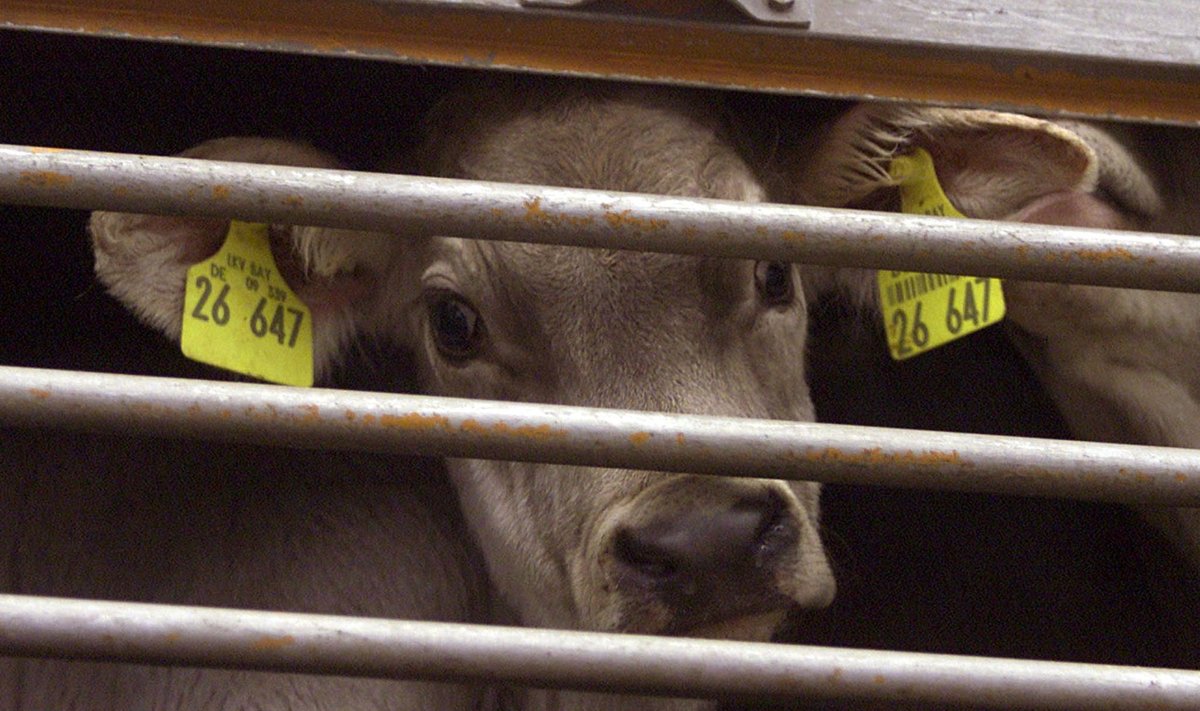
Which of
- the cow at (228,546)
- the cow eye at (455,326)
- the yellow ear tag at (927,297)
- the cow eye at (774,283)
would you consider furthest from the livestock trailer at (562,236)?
the cow eye at (455,326)

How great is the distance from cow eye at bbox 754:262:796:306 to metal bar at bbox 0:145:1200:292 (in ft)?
2.54

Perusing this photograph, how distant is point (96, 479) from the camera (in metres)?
2.36

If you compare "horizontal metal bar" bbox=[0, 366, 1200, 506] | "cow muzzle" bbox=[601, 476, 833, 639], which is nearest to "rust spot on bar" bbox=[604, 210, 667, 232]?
"horizontal metal bar" bbox=[0, 366, 1200, 506]

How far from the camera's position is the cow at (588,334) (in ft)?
5.38

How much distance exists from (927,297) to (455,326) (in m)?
0.77

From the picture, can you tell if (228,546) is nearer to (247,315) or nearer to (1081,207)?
(247,315)

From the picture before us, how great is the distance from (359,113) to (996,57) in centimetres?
139

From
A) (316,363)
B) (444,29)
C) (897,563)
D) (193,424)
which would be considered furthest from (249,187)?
(897,563)

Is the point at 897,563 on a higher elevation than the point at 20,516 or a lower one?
lower

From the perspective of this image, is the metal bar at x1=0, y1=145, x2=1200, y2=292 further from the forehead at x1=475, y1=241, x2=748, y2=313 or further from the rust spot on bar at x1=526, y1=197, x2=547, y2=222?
the forehead at x1=475, y1=241, x2=748, y2=313

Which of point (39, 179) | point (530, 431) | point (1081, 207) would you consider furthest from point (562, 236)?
point (1081, 207)

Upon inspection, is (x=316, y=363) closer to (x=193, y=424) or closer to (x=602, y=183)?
(x=602, y=183)

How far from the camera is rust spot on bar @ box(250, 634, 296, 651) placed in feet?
3.55

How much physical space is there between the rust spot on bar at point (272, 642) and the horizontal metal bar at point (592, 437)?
18 cm
